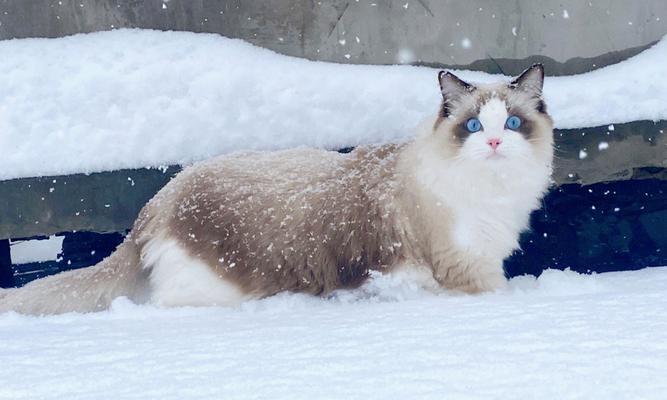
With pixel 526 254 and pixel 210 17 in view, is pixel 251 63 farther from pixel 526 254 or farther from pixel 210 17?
pixel 526 254

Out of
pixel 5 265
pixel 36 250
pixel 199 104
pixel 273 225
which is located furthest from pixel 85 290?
pixel 36 250

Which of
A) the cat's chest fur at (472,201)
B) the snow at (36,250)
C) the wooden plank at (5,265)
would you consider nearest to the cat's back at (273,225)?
the cat's chest fur at (472,201)

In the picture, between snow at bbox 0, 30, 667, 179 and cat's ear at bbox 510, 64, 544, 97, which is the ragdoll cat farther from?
snow at bbox 0, 30, 667, 179

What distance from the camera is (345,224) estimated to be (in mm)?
3719

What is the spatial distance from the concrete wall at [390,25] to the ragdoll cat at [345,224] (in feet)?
2.37

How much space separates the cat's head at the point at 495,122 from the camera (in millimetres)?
3539

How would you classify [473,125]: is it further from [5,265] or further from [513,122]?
[5,265]

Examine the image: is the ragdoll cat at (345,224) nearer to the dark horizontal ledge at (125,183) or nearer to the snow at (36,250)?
the dark horizontal ledge at (125,183)

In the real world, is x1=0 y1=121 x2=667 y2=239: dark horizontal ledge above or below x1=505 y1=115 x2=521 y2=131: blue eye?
below

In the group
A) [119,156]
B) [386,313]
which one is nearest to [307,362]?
[386,313]

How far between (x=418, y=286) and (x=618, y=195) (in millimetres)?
1442

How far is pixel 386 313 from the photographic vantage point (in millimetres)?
3135

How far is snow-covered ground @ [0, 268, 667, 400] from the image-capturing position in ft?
6.78

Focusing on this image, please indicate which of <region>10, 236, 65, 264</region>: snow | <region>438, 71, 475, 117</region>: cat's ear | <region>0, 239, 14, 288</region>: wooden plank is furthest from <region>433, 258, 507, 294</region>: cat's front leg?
<region>10, 236, 65, 264</region>: snow
